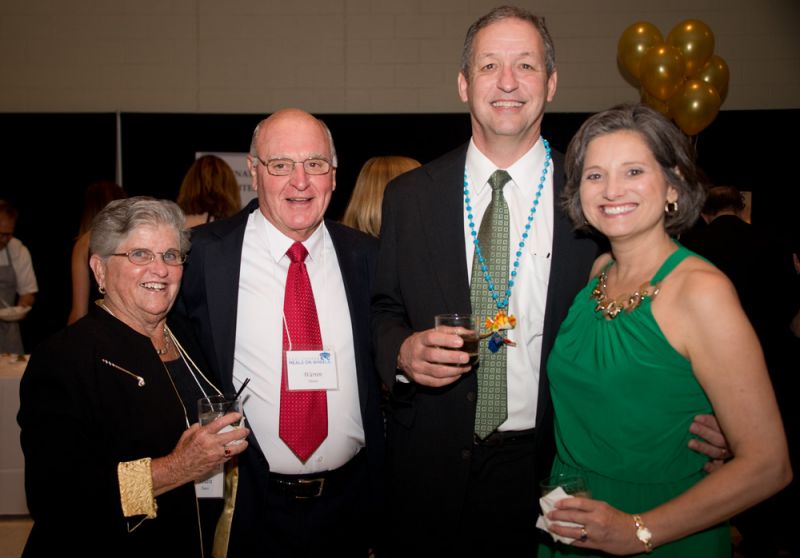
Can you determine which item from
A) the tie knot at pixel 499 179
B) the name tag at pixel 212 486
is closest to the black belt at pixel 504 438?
the tie knot at pixel 499 179

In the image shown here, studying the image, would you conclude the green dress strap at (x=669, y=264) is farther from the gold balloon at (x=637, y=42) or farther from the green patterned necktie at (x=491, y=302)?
the gold balloon at (x=637, y=42)

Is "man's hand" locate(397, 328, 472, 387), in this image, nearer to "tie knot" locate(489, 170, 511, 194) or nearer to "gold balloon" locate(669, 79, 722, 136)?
"tie knot" locate(489, 170, 511, 194)

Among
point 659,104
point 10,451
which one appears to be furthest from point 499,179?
point 659,104

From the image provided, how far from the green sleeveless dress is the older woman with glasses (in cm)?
96

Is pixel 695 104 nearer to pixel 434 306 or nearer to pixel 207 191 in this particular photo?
pixel 207 191

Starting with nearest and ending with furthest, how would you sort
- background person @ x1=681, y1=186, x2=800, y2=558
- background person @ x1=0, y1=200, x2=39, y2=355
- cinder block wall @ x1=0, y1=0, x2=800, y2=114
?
background person @ x1=681, y1=186, x2=800, y2=558
background person @ x1=0, y1=200, x2=39, y2=355
cinder block wall @ x1=0, y1=0, x2=800, y2=114

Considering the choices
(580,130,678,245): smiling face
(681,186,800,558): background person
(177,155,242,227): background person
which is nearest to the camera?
(580,130,678,245): smiling face

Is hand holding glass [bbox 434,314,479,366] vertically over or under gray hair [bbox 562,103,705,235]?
under

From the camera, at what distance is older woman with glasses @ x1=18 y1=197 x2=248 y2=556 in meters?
1.96

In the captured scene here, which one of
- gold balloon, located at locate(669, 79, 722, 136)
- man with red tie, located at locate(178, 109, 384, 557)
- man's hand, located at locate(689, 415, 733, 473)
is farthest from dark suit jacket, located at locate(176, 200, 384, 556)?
gold balloon, located at locate(669, 79, 722, 136)

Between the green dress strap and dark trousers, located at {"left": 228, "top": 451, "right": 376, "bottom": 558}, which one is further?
dark trousers, located at {"left": 228, "top": 451, "right": 376, "bottom": 558}

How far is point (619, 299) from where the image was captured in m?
1.92

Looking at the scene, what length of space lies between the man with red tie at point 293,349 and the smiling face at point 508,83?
71cm

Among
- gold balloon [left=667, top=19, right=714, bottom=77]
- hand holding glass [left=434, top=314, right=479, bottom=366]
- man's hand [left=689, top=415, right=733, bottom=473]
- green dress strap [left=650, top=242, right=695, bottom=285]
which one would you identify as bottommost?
man's hand [left=689, top=415, right=733, bottom=473]
